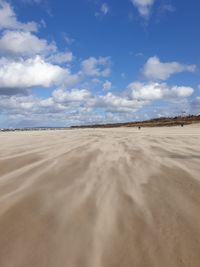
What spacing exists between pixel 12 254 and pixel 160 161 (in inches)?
185

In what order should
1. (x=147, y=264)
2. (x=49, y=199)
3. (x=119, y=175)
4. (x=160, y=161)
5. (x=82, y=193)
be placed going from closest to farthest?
(x=147, y=264) < (x=49, y=199) < (x=82, y=193) < (x=119, y=175) < (x=160, y=161)

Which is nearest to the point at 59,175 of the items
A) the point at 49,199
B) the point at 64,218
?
the point at 49,199

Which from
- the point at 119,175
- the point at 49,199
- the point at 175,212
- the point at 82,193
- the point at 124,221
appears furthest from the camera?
the point at 119,175

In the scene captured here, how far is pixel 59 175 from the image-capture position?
5.39m

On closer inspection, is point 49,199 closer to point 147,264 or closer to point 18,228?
point 18,228

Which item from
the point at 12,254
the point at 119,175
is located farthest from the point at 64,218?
the point at 119,175

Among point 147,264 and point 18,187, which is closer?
point 147,264

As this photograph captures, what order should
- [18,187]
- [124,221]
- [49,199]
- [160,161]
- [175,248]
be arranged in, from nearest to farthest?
[175,248], [124,221], [49,199], [18,187], [160,161]

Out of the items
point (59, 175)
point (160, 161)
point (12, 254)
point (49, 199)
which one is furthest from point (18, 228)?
point (160, 161)

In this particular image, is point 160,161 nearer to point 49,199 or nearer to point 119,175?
point 119,175

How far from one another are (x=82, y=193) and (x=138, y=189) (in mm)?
794

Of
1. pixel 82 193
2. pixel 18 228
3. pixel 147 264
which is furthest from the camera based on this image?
pixel 82 193

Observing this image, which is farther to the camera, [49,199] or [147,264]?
[49,199]

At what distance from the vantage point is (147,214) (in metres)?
3.36
